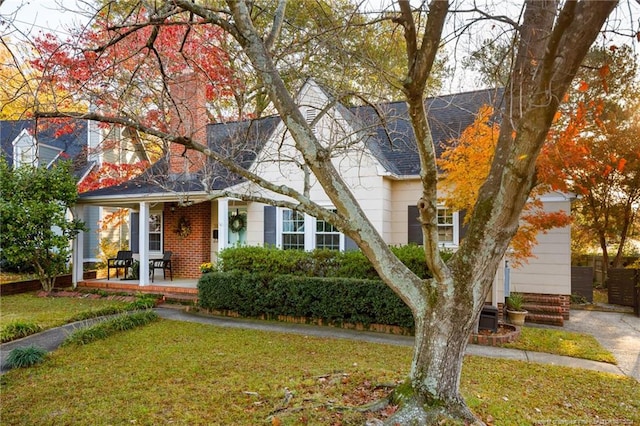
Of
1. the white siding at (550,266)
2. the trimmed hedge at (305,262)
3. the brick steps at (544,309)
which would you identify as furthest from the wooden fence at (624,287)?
the trimmed hedge at (305,262)

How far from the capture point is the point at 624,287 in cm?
1107

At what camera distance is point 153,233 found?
1388cm

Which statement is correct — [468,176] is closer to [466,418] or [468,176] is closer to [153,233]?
[466,418]

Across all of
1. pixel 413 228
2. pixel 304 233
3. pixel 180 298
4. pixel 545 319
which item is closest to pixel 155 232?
pixel 180 298

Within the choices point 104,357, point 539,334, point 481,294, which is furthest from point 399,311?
point 104,357

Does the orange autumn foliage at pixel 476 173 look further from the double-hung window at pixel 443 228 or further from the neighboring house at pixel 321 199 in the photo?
the double-hung window at pixel 443 228

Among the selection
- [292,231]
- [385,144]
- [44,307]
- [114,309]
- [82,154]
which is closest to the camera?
[114,309]

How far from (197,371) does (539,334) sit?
6.62m

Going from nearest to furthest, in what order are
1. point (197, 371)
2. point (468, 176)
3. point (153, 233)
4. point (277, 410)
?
1. point (277, 410)
2. point (197, 371)
3. point (468, 176)
4. point (153, 233)

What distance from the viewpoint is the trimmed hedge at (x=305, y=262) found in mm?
8281

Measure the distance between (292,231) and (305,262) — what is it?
89.7 inches

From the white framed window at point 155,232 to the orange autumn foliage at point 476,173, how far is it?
1012 centimetres

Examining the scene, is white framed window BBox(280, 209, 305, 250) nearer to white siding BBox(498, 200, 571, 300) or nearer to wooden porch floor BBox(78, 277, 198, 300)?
wooden porch floor BBox(78, 277, 198, 300)

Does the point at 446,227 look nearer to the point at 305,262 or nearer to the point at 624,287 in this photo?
the point at 305,262
